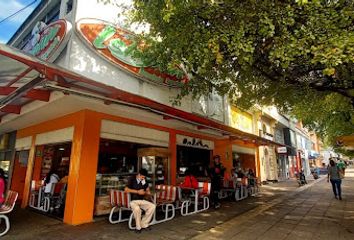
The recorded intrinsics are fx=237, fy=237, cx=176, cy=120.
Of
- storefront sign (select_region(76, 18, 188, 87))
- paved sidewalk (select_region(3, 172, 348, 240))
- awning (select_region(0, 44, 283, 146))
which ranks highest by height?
storefront sign (select_region(76, 18, 188, 87))

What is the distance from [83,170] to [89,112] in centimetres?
172

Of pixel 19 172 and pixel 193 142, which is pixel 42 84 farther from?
pixel 19 172

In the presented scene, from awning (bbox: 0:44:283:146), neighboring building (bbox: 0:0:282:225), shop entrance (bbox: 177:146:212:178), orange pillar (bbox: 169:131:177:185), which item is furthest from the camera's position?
shop entrance (bbox: 177:146:212:178)

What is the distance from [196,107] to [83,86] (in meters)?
7.07

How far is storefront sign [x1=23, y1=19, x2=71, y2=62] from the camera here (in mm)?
7535

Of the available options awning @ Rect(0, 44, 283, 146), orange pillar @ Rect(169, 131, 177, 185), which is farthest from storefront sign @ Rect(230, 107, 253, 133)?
awning @ Rect(0, 44, 283, 146)

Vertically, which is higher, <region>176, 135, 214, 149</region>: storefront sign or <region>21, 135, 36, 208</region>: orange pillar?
<region>176, 135, 214, 149</region>: storefront sign

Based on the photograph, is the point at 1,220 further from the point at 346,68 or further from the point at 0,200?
the point at 346,68

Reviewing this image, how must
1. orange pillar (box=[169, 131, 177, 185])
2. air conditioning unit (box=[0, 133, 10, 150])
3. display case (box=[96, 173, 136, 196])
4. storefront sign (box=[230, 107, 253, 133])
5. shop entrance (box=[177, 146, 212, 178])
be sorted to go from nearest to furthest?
display case (box=[96, 173, 136, 196]), orange pillar (box=[169, 131, 177, 185]), shop entrance (box=[177, 146, 212, 178]), air conditioning unit (box=[0, 133, 10, 150]), storefront sign (box=[230, 107, 253, 133])

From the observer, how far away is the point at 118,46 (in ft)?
28.3

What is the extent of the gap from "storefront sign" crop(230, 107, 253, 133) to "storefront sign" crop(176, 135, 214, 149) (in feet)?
10.9

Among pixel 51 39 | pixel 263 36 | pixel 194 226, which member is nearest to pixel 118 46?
pixel 51 39

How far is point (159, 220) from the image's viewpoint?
690 cm

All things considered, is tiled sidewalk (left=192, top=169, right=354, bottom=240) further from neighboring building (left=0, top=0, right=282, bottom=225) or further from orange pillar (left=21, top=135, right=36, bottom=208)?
orange pillar (left=21, top=135, right=36, bottom=208)
